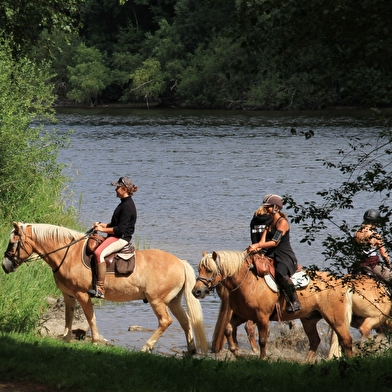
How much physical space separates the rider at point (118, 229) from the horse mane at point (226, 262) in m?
1.55

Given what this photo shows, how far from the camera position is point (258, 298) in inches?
520

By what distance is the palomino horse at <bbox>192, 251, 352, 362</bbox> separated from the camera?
42.1 feet

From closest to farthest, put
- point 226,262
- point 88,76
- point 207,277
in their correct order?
point 207,277 < point 226,262 < point 88,76

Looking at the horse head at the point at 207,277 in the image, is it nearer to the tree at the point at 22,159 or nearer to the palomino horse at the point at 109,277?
the palomino horse at the point at 109,277

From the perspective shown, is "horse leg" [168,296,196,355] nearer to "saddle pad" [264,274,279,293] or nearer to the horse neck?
"saddle pad" [264,274,279,293]

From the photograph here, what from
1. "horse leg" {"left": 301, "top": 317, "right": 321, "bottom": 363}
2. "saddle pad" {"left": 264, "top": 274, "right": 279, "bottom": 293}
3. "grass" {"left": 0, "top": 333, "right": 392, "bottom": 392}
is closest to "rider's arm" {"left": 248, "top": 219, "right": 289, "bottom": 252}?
"saddle pad" {"left": 264, "top": 274, "right": 279, "bottom": 293}

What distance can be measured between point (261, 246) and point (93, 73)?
76490mm

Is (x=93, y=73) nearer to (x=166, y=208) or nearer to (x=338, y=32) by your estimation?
(x=166, y=208)

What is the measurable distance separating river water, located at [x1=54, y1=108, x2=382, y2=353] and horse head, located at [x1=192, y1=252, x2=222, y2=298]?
2339 mm

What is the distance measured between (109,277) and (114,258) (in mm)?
345

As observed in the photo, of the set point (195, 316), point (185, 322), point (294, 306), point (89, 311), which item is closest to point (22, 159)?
point (89, 311)

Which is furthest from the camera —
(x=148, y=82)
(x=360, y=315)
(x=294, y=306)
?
(x=148, y=82)

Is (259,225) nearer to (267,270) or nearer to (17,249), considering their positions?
(267,270)

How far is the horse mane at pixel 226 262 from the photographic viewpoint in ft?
42.0
